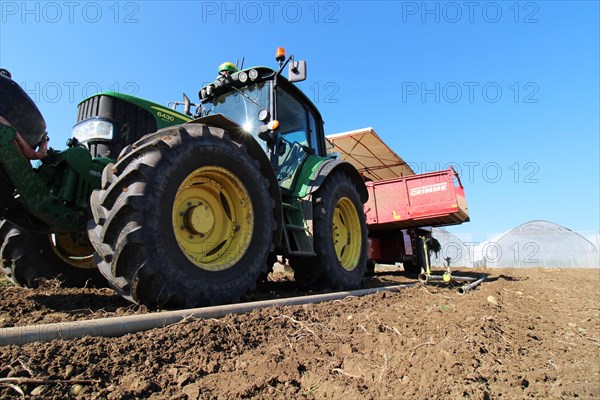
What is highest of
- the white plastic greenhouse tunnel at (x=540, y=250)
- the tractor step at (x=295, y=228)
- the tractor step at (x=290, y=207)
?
the tractor step at (x=290, y=207)

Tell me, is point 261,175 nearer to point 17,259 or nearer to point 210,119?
point 210,119

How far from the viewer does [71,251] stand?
4.03m

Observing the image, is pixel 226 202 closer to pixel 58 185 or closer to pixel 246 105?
pixel 58 185

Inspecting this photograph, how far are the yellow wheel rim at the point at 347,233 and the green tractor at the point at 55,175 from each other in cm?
235

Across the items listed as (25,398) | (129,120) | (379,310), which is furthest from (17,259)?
(379,310)

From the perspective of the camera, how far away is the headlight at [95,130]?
357cm

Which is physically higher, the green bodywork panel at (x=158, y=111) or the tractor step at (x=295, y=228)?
the green bodywork panel at (x=158, y=111)

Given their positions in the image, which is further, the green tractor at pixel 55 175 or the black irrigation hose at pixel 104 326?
the green tractor at pixel 55 175

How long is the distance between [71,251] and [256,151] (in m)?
2.19

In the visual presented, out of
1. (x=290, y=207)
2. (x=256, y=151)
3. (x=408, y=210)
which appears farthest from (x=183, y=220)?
(x=408, y=210)

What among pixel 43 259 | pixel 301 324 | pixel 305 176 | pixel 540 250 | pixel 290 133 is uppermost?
pixel 290 133

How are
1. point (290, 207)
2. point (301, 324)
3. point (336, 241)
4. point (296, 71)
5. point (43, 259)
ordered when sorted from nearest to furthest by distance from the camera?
point (301, 324) < point (43, 259) < point (296, 71) < point (290, 207) < point (336, 241)

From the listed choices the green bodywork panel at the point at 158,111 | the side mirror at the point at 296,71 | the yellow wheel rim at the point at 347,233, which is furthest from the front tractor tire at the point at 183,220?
the yellow wheel rim at the point at 347,233

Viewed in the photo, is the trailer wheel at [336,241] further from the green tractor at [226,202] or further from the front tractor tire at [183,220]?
the front tractor tire at [183,220]
